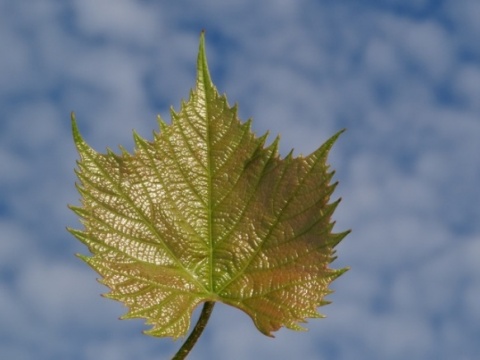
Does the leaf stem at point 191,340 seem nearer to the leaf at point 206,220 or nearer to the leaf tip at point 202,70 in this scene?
the leaf at point 206,220

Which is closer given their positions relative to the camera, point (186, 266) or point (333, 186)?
point (333, 186)

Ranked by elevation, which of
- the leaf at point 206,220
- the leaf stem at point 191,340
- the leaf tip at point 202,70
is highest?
the leaf tip at point 202,70

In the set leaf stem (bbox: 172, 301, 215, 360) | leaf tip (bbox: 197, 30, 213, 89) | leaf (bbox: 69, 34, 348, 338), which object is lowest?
leaf stem (bbox: 172, 301, 215, 360)

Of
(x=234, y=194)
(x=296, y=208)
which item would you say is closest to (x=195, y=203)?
(x=234, y=194)

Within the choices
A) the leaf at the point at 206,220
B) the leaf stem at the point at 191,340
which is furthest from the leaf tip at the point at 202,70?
the leaf stem at the point at 191,340

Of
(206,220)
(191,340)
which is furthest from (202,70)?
(191,340)

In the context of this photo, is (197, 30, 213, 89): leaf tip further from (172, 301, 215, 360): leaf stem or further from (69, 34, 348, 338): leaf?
(172, 301, 215, 360): leaf stem

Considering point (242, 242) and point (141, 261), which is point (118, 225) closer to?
point (141, 261)

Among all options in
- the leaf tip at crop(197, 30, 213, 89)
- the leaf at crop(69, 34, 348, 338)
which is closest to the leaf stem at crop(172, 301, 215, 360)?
the leaf at crop(69, 34, 348, 338)
